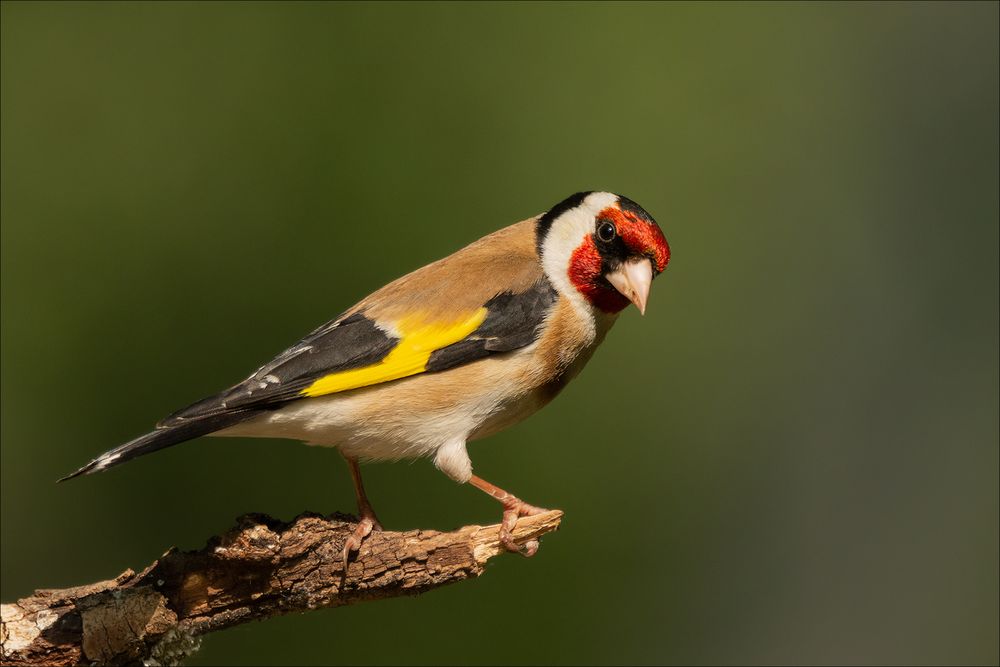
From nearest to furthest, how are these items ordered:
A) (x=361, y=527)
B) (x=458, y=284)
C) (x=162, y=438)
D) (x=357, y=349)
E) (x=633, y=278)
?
(x=162, y=438) < (x=361, y=527) < (x=357, y=349) < (x=633, y=278) < (x=458, y=284)

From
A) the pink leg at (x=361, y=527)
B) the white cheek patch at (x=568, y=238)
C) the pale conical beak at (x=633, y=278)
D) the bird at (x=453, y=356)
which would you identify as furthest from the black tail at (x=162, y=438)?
the pale conical beak at (x=633, y=278)

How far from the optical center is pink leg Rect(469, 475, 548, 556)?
4.08m

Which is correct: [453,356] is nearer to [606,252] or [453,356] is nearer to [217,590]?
[606,252]

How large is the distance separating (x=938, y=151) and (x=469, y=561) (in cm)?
993

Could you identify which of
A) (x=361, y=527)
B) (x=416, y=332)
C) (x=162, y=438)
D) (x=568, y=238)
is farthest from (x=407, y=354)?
(x=162, y=438)

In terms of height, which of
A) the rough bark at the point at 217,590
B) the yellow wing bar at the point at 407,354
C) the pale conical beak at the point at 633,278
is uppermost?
the pale conical beak at the point at 633,278

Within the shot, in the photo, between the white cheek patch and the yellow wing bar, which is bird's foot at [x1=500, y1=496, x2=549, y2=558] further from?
the white cheek patch

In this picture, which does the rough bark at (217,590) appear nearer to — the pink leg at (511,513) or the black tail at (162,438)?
the pink leg at (511,513)

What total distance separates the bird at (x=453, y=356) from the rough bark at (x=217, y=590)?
0.16 meters

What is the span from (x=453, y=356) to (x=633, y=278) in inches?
31.2

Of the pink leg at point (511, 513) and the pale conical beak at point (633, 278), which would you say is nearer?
the pink leg at point (511, 513)

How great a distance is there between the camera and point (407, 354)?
451 centimetres

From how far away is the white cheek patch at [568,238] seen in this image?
189 inches

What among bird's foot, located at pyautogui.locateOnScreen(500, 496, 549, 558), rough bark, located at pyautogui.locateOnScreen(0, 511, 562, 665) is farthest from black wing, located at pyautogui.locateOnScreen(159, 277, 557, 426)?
bird's foot, located at pyautogui.locateOnScreen(500, 496, 549, 558)
